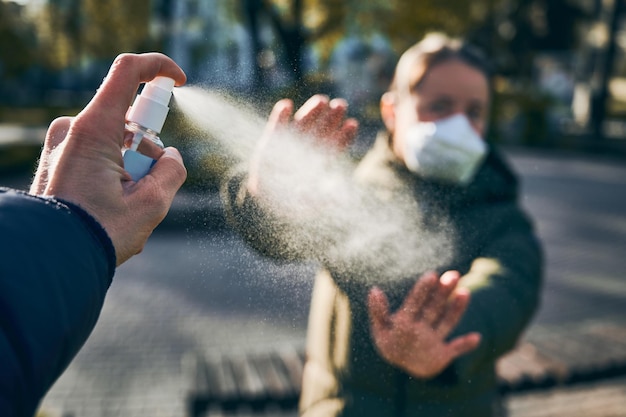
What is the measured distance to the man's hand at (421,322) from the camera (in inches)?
61.6

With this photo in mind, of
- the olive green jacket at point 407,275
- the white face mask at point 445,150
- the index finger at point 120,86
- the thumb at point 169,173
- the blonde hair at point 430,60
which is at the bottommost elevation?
the olive green jacket at point 407,275

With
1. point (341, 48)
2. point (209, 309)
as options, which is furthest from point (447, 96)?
point (341, 48)

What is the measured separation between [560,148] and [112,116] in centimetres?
2033

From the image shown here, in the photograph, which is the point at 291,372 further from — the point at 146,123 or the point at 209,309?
the point at 209,309

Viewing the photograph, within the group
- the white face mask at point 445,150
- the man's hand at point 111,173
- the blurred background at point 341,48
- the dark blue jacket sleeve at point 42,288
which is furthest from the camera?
the white face mask at point 445,150

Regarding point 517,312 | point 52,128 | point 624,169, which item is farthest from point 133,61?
point 624,169

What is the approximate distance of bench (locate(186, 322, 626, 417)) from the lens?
10.7 feet

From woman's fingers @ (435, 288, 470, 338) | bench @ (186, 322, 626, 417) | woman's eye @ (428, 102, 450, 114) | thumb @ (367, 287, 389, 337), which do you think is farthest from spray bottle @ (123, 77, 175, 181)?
bench @ (186, 322, 626, 417)

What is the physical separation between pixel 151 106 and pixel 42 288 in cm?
39

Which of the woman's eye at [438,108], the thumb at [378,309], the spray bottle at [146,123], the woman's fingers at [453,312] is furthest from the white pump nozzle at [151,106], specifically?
the woman's eye at [438,108]

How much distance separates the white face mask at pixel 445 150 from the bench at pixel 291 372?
1550mm

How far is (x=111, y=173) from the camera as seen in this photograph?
1.00 m

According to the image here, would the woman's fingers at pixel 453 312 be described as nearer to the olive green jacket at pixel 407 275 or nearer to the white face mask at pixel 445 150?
the olive green jacket at pixel 407 275

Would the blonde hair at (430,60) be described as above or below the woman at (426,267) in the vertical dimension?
above
